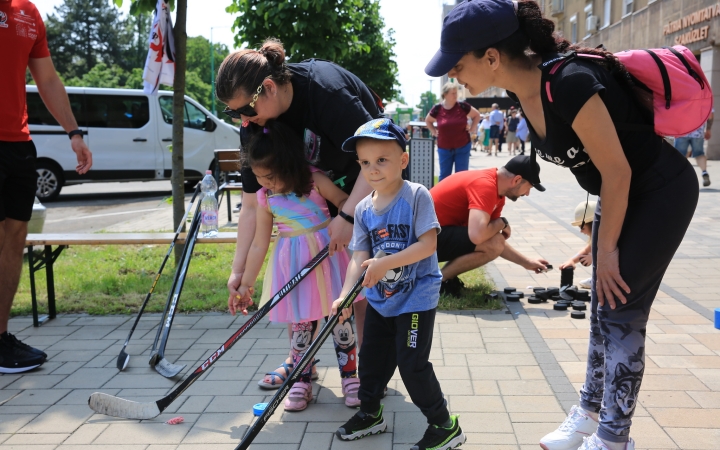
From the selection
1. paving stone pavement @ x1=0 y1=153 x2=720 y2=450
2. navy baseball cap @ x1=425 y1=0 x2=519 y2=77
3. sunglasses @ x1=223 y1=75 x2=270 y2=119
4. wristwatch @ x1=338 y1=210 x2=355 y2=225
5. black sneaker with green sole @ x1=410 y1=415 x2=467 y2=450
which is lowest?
paving stone pavement @ x1=0 y1=153 x2=720 y2=450

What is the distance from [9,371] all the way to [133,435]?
1280 mm

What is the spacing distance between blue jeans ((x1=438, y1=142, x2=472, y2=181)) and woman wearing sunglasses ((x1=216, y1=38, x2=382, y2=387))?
7.11 meters

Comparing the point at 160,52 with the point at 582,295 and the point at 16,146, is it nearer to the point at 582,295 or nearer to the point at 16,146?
the point at 16,146

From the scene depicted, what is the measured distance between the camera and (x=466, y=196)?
4977 mm

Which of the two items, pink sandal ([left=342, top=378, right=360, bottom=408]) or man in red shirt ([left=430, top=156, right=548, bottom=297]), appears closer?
pink sandal ([left=342, top=378, right=360, bottom=408])

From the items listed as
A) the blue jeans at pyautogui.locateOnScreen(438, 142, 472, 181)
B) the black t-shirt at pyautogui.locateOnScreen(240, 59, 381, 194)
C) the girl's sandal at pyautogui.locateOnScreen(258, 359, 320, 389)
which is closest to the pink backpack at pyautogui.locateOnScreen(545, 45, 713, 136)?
the black t-shirt at pyautogui.locateOnScreen(240, 59, 381, 194)

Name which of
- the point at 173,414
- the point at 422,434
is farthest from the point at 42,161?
the point at 422,434

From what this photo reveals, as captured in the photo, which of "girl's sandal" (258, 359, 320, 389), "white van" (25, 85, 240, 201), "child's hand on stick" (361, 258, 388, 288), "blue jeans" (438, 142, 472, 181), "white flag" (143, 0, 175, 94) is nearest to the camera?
"child's hand on stick" (361, 258, 388, 288)

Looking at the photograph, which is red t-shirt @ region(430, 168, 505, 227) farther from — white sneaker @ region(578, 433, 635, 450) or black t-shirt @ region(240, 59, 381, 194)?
white sneaker @ region(578, 433, 635, 450)

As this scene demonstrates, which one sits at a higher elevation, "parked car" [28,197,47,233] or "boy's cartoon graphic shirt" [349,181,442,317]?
"boy's cartoon graphic shirt" [349,181,442,317]

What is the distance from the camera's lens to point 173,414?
333 centimetres

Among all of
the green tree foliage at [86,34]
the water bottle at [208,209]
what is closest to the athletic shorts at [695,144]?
the water bottle at [208,209]

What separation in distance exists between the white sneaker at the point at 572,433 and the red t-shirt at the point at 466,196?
6.90ft

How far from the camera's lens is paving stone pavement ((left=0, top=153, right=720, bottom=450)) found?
3.03 metres
